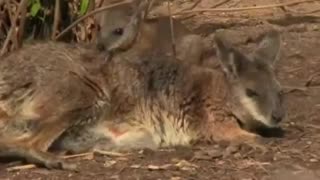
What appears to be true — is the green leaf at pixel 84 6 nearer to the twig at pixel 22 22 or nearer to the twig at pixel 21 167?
the twig at pixel 22 22

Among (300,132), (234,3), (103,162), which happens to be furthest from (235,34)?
(103,162)

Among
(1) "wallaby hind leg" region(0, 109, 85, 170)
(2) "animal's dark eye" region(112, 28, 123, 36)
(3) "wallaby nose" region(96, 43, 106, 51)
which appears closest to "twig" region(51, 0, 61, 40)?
(2) "animal's dark eye" region(112, 28, 123, 36)

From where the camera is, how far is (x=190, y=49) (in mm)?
7711

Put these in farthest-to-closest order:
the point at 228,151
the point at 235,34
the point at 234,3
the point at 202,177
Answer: the point at 234,3
the point at 235,34
the point at 228,151
the point at 202,177

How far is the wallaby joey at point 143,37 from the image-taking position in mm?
7461

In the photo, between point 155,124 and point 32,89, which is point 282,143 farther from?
point 32,89

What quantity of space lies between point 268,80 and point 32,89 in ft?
5.35

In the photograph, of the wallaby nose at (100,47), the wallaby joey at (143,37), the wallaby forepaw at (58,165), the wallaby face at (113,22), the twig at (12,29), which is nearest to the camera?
the wallaby forepaw at (58,165)

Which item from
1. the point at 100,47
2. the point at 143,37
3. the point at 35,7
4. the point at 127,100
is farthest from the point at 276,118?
the point at 35,7

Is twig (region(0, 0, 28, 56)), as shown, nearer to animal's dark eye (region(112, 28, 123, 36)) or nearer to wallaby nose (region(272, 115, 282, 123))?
animal's dark eye (region(112, 28, 123, 36))

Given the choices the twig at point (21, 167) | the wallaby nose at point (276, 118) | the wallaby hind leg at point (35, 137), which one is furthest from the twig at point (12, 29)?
the wallaby nose at point (276, 118)

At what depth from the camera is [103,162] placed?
21.4ft

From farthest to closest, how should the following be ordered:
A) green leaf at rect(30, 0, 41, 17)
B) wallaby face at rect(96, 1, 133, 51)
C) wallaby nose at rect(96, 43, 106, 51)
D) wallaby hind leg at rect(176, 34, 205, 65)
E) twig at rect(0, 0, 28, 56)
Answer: green leaf at rect(30, 0, 41, 17) < wallaby face at rect(96, 1, 133, 51) < twig at rect(0, 0, 28, 56) < wallaby hind leg at rect(176, 34, 205, 65) < wallaby nose at rect(96, 43, 106, 51)

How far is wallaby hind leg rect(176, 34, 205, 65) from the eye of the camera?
24.0ft
